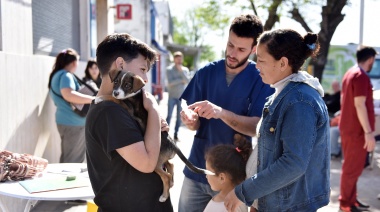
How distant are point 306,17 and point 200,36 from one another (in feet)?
152

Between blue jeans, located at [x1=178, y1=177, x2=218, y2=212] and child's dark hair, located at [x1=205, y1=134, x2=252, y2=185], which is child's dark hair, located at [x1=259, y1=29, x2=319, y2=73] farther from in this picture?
blue jeans, located at [x1=178, y1=177, x2=218, y2=212]

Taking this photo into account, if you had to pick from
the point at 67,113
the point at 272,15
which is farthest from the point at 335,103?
the point at 272,15

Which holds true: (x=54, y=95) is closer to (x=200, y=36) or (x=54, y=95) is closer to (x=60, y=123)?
(x=60, y=123)

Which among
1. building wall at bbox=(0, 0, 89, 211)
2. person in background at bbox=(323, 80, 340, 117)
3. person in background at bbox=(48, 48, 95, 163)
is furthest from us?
person in background at bbox=(323, 80, 340, 117)

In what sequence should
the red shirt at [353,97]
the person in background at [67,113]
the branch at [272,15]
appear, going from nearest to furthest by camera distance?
the red shirt at [353,97] → the person in background at [67,113] → the branch at [272,15]

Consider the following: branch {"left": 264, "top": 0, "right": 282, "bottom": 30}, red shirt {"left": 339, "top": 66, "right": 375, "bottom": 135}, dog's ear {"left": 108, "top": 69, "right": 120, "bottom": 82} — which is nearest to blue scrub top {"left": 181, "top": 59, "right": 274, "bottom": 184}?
dog's ear {"left": 108, "top": 69, "right": 120, "bottom": 82}

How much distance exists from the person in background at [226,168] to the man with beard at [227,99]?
20 centimetres

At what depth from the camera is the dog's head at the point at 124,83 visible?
5.87ft

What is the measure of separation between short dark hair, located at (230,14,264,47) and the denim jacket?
28.1 inches

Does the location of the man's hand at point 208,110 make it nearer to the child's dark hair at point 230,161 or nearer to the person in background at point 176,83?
the child's dark hair at point 230,161

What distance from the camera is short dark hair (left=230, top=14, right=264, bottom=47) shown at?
8.39 feet

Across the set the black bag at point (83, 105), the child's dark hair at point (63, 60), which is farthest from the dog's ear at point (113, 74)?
the child's dark hair at point (63, 60)

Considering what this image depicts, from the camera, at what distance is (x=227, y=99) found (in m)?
2.67

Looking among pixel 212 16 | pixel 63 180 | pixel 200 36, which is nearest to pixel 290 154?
pixel 63 180
